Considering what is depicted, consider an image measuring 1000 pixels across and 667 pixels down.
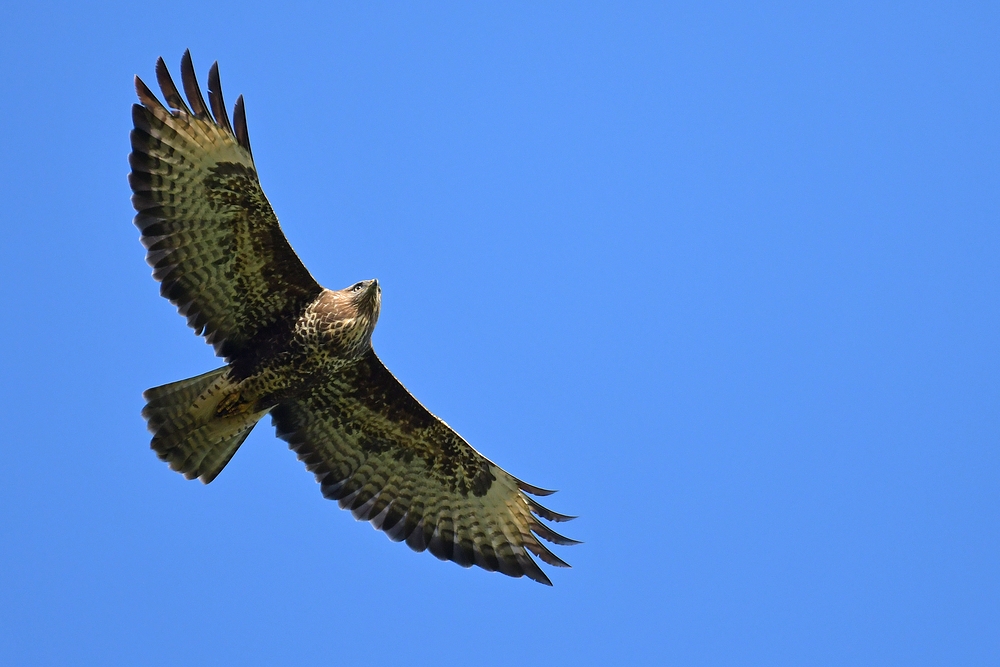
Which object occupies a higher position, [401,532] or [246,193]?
[246,193]

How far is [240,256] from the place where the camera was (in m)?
10.9

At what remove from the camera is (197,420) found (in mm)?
11094

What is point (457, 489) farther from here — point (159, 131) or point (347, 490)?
point (159, 131)

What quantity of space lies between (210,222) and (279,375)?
1.53 meters

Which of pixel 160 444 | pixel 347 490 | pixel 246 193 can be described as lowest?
pixel 160 444

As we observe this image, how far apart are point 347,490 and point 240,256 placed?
9.00 feet

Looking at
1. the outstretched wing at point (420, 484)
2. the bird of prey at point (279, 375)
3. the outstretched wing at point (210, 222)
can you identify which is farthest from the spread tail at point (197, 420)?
the outstretched wing at point (420, 484)

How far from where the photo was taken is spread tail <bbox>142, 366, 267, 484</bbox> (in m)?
11.0

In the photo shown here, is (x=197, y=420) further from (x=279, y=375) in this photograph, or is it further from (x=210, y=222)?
(x=210, y=222)

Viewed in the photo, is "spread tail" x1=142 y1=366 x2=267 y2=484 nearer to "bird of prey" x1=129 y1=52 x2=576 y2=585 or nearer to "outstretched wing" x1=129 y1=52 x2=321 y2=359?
"bird of prey" x1=129 y1=52 x2=576 y2=585

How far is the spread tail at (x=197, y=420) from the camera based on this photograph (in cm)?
1096

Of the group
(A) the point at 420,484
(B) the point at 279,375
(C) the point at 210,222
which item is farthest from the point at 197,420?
(A) the point at 420,484

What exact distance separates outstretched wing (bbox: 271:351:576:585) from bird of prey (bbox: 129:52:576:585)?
0.01 meters

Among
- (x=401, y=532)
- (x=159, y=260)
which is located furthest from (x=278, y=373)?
(x=401, y=532)
